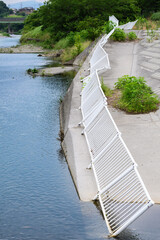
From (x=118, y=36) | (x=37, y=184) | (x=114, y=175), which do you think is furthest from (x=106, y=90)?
(x=118, y=36)

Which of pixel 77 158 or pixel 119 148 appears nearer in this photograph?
pixel 119 148

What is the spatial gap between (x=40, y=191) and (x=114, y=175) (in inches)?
70.9

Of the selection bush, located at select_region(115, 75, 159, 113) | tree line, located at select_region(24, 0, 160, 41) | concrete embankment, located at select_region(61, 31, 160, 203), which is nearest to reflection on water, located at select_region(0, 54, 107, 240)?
concrete embankment, located at select_region(61, 31, 160, 203)

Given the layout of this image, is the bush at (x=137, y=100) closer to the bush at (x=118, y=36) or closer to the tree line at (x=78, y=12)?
the bush at (x=118, y=36)

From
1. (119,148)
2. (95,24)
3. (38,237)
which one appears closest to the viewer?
(38,237)

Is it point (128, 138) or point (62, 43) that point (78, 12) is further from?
point (128, 138)

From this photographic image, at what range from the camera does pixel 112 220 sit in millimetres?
6637

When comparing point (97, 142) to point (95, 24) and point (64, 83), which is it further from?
point (95, 24)

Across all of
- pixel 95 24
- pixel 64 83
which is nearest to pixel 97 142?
pixel 64 83

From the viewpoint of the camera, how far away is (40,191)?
8422 millimetres

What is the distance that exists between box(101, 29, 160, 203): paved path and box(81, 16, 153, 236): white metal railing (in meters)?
0.54

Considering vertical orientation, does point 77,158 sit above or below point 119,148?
below

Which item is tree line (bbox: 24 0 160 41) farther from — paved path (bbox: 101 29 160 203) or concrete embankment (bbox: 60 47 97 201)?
concrete embankment (bbox: 60 47 97 201)

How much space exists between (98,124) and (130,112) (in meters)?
2.37
